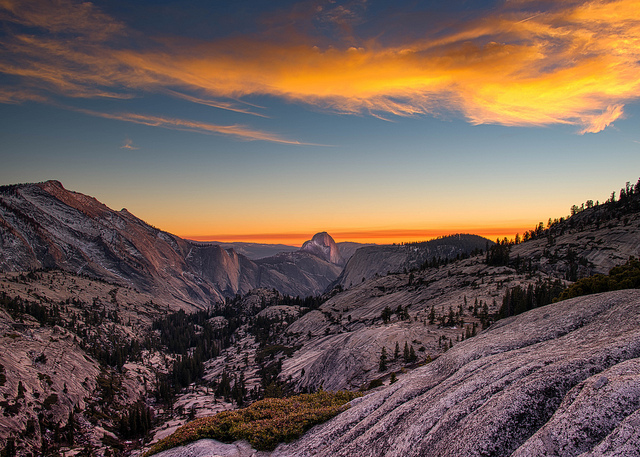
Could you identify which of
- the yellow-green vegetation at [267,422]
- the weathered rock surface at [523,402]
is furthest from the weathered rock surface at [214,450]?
the weathered rock surface at [523,402]

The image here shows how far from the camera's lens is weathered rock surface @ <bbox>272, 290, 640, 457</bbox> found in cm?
1030

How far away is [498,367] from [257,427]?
2116 cm

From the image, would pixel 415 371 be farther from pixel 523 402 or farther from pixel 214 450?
pixel 214 450

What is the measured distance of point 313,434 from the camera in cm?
Result: 2506

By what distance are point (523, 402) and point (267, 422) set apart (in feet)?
76.4

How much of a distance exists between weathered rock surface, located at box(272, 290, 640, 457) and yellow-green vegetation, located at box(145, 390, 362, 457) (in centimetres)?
139

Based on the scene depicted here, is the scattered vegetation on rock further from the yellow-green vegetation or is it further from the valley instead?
the yellow-green vegetation

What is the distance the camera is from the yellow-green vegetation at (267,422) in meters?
27.0

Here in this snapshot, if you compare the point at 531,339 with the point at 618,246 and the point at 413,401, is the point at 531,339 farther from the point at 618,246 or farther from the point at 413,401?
the point at 618,246

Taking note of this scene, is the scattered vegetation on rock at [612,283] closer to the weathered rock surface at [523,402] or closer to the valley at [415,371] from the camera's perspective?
the valley at [415,371]

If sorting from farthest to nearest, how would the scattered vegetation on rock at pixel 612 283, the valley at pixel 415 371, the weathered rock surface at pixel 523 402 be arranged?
the scattered vegetation on rock at pixel 612 283
the valley at pixel 415 371
the weathered rock surface at pixel 523 402

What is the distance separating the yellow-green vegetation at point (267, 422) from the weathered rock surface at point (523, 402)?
4.57 feet

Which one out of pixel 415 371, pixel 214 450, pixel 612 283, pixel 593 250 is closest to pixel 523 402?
pixel 415 371

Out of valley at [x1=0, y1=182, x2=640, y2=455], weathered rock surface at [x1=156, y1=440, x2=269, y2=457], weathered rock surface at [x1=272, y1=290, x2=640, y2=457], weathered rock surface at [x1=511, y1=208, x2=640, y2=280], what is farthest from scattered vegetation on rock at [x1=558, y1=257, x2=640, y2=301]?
weathered rock surface at [x1=511, y1=208, x2=640, y2=280]
